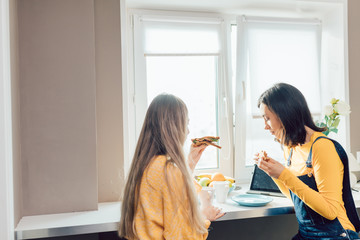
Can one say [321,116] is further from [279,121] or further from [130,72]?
[130,72]

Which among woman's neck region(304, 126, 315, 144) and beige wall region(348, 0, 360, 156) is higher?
beige wall region(348, 0, 360, 156)

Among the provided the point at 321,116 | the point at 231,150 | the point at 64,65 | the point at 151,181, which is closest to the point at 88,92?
the point at 64,65

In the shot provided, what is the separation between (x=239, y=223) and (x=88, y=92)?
131cm

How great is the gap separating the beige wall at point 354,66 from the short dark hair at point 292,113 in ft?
3.76

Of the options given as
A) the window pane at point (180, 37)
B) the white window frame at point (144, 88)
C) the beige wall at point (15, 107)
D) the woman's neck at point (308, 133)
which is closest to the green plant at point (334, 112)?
the white window frame at point (144, 88)

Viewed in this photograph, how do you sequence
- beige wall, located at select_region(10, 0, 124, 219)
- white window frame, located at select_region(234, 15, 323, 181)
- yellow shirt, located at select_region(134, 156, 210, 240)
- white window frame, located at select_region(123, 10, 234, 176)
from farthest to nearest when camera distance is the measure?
white window frame, located at select_region(234, 15, 323, 181), white window frame, located at select_region(123, 10, 234, 176), beige wall, located at select_region(10, 0, 124, 219), yellow shirt, located at select_region(134, 156, 210, 240)

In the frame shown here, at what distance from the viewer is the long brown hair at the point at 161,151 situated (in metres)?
1.22

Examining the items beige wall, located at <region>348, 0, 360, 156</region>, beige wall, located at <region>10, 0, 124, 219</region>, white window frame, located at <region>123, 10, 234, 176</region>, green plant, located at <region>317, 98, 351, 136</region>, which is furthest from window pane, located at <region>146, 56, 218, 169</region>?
beige wall, located at <region>348, 0, 360, 156</region>

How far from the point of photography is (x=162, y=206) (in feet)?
4.00

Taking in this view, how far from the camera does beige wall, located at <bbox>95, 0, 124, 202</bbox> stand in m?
1.90

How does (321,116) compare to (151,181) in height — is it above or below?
above

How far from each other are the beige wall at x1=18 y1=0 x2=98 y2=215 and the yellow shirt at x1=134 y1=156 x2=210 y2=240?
1.86 feet

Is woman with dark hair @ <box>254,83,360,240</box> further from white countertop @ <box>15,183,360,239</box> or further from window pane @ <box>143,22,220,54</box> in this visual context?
window pane @ <box>143,22,220,54</box>

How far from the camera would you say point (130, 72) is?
7.13 feet
